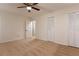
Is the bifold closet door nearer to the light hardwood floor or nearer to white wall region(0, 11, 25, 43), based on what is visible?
the light hardwood floor

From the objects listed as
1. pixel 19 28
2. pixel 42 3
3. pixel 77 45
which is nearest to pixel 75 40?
pixel 77 45

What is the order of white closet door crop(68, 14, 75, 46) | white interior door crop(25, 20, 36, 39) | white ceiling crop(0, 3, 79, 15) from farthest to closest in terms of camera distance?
white interior door crop(25, 20, 36, 39) < white closet door crop(68, 14, 75, 46) < white ceiling crop(0, 3, 79, 15)

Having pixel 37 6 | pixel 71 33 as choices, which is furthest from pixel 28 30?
pixel 71 33

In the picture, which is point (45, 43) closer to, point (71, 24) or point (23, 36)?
point (23, 36)

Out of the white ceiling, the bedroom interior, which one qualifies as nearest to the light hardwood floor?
the bedroom interior

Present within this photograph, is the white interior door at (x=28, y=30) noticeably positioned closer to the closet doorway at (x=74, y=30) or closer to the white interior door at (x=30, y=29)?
the white interior door at (x=30, y=29)

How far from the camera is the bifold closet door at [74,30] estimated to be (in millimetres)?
1564

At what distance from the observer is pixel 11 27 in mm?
1688

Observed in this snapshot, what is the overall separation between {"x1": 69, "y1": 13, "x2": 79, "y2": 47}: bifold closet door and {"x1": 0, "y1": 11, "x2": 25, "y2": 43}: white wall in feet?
2.39

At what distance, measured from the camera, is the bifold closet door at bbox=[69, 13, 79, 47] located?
5.13ft

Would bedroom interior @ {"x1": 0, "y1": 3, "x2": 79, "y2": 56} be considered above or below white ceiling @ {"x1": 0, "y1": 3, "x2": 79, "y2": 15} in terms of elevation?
below

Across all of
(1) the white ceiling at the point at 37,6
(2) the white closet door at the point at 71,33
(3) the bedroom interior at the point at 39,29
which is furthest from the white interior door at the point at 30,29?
(2) the white closet door at the point at 71,33

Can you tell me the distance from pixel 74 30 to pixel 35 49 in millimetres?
632

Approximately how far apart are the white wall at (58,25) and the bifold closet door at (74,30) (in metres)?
0.06
